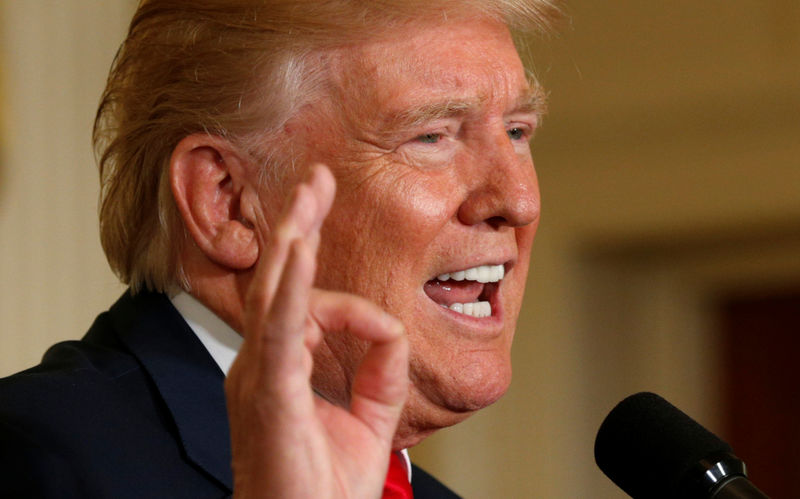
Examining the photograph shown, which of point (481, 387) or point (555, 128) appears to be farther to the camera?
point (555, 128)

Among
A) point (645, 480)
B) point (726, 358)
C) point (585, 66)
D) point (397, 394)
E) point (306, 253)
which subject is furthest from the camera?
point (726, 358)

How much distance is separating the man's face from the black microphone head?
0.92 ft

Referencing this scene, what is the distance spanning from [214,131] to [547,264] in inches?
134

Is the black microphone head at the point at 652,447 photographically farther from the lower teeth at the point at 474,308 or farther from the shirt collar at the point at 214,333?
the shirt collar at the point at 214,333

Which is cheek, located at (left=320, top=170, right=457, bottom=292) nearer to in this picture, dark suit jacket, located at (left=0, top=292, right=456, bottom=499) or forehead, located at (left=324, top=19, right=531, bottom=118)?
forehead, located at (left=324, top=19, right=531, bottom=118)

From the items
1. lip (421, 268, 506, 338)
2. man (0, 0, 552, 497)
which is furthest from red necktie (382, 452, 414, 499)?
→ lip (421, 268, 506, 338)

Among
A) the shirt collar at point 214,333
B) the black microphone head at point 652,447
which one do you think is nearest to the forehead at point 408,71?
the shirt collar at point 214,333

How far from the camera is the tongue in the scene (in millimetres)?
1952

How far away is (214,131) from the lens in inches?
76.5

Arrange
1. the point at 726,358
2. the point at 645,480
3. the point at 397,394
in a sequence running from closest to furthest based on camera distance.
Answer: the point at 397,394 < the point at 645,480 < the point at 726,358

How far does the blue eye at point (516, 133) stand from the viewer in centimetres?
209

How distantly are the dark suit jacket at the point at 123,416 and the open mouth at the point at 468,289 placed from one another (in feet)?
1.17

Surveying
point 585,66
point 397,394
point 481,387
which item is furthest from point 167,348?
point 585,66

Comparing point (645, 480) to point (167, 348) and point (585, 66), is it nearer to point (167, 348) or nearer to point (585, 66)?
point (167, 348)
